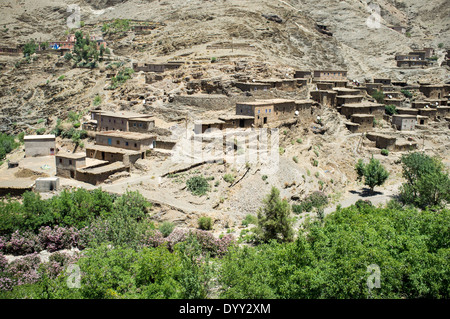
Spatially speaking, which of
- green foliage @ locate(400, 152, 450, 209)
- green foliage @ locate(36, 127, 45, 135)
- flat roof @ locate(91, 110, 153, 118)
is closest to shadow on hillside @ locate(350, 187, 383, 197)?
green foliage @ locate(400, 152, 450, 209)

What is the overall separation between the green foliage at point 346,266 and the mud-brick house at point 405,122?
24919mm

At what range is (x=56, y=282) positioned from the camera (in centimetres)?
1606

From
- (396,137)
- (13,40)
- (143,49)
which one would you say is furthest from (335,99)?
(13,40)

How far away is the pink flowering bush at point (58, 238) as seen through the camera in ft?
75.0

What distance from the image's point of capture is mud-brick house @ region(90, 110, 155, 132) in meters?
33.0

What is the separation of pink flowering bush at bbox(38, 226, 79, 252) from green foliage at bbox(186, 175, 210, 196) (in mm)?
7661

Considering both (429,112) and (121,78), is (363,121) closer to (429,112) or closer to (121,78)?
(429,112)

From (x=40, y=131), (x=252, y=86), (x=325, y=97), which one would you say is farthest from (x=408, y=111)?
(x=40, y=131)

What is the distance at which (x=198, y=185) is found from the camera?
2827cm

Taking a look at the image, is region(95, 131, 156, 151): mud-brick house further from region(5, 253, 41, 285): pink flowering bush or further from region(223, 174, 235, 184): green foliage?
region(5, 253, 41, 285): pink flowering bush

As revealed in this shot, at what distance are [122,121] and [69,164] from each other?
6251 millimetres

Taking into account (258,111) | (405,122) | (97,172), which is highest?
(258,111)

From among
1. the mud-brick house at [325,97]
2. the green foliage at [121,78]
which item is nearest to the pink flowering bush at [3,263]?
the green foliage at [121,78]

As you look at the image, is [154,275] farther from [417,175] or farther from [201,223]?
[417,175]
